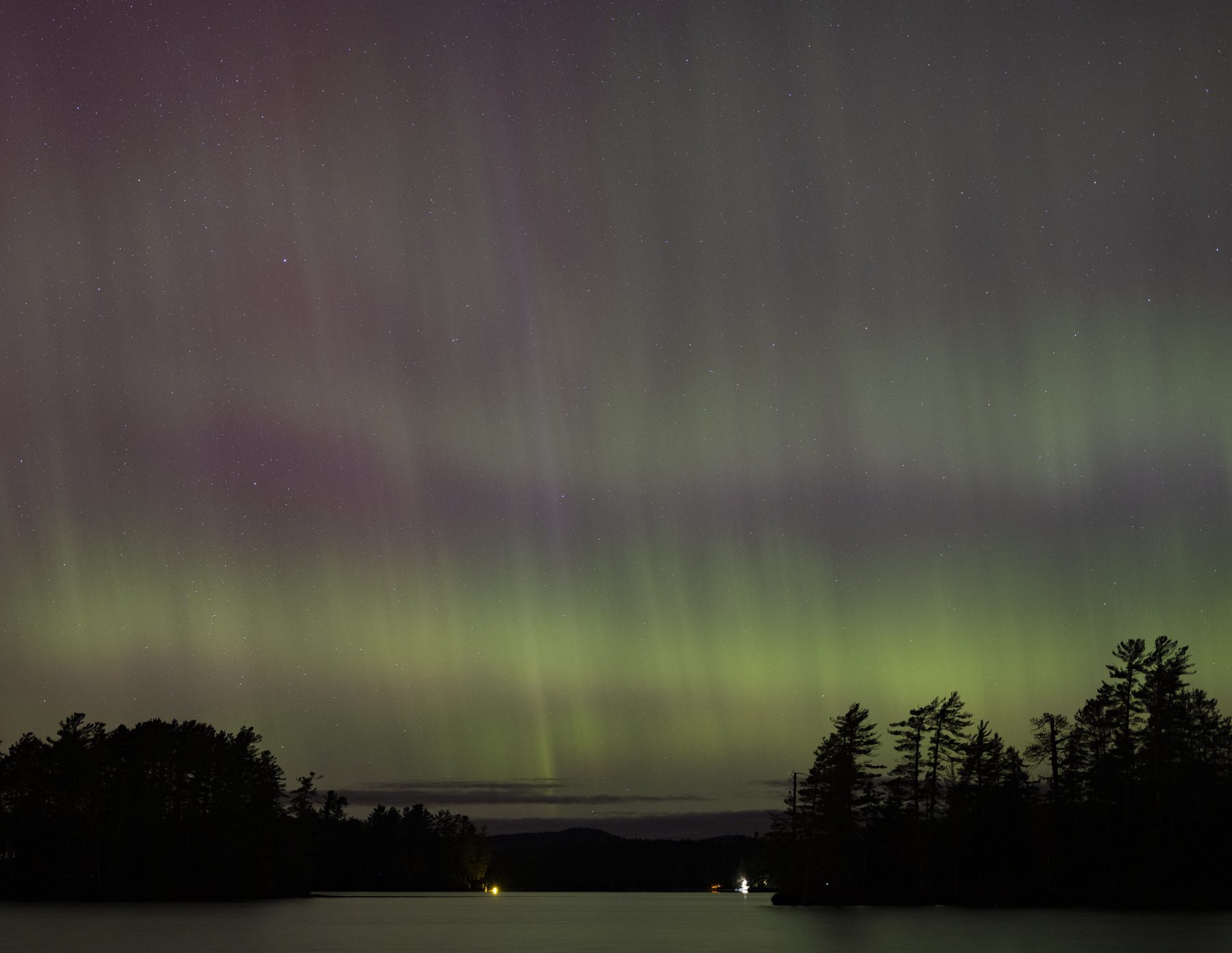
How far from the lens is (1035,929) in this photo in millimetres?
61250

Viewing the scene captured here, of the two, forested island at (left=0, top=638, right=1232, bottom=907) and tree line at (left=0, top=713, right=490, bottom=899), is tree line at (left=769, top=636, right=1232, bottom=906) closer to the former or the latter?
forested island at (left=0, top=638, right=1232, bottom=907)

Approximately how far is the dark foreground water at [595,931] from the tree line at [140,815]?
1068 centimetres

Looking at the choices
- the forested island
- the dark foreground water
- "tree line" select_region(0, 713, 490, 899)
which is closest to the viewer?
the dark foreground water

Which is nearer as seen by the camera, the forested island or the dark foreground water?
the dark foreground water

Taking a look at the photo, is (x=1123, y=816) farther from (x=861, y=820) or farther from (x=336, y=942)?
(x=336, y=942)

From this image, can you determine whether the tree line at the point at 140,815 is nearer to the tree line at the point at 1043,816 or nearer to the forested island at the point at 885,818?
the forested island at the point at 885,818

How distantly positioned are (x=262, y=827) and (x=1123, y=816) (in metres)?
76.8

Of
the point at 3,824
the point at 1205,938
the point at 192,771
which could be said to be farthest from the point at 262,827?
the point at 1205,938

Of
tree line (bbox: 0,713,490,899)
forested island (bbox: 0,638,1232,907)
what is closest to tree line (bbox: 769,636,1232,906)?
forested island (bbox: 0,638,1232,907)

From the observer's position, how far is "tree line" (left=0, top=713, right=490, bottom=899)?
103875 millimetres

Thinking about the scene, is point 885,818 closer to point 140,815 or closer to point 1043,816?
point 1043,816

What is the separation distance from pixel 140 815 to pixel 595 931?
53743mm

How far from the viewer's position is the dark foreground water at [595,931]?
51.2 metres

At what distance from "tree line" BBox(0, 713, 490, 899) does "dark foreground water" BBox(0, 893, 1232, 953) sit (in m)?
10.7
